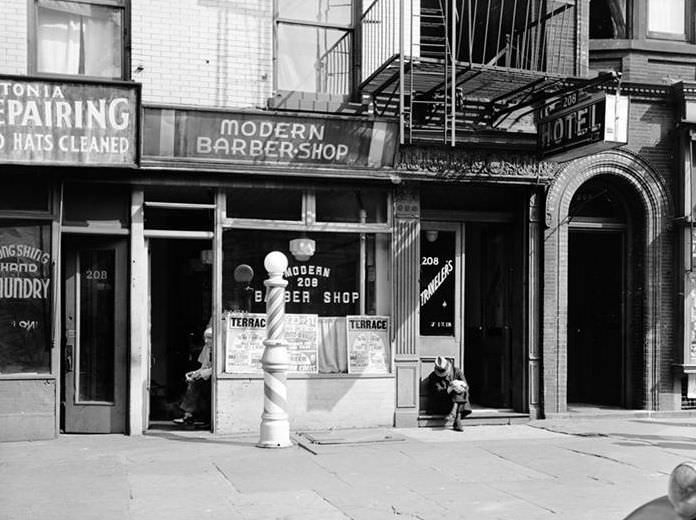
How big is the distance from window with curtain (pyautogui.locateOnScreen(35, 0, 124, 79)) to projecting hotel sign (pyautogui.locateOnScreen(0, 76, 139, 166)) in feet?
2.44

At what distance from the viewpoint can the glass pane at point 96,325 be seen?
11969mm

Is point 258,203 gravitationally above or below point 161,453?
above

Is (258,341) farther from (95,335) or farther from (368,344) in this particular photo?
(95,335)

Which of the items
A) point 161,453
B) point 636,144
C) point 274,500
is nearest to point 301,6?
point 636,144

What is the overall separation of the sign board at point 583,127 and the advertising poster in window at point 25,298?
22.6 ft

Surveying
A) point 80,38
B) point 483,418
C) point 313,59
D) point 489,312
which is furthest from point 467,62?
point 80,38

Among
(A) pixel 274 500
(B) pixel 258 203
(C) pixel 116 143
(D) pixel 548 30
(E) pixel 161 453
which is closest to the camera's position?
(A) pixel 274 500

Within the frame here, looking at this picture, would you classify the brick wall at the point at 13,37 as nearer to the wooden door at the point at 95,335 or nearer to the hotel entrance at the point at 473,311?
the wooden door at the point at 95,335

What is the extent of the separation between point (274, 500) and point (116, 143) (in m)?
5.32

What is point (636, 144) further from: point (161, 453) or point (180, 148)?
point (161, 453)

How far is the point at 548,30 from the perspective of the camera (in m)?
13.5

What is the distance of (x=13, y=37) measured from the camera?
11461 mm

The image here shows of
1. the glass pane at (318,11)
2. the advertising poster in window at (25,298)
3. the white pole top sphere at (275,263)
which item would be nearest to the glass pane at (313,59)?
the glass pane at (318,11)

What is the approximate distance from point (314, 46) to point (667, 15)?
19.3 ft
